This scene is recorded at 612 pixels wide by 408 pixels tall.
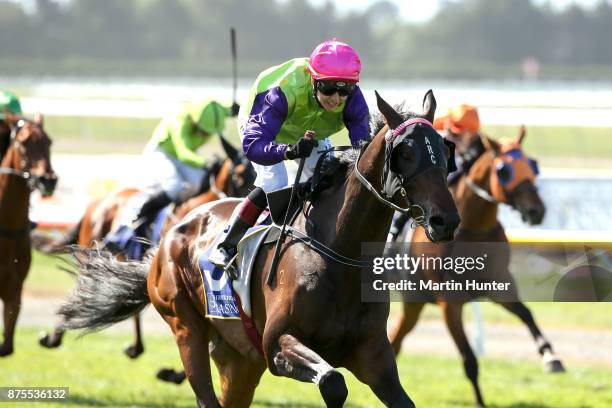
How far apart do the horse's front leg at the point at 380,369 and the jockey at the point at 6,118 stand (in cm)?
449

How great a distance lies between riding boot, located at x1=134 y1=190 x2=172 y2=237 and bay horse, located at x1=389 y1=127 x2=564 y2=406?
220 centimetres

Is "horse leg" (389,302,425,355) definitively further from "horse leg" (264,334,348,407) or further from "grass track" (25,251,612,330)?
"grass track" (25,251,612,330)

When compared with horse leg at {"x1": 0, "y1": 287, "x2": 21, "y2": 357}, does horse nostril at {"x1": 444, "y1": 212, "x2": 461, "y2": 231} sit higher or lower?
higher

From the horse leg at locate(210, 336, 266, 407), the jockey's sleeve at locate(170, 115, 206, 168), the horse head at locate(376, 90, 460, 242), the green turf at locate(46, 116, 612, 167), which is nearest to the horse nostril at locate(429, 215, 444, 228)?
the horse head at locate(376, 90, 460, 242)

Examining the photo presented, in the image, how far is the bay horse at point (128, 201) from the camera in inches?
327

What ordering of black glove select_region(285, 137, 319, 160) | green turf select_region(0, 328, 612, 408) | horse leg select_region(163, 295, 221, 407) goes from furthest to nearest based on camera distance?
green turf select_region(0, 328, 612, 408)
horse leg select_region(163, 295, 221, 407)
black glove select_region(285, 137, 319, 160)

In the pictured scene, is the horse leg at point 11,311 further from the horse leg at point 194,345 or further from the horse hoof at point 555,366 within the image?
the horse hoof at point 555,366

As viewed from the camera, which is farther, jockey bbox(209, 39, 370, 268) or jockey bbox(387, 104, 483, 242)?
jockey bbox(387, 104, 483, 242)

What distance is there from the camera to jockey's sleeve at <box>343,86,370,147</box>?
188 inches

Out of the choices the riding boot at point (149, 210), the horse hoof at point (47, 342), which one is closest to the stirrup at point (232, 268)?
the horse hoof at point (47, 342)

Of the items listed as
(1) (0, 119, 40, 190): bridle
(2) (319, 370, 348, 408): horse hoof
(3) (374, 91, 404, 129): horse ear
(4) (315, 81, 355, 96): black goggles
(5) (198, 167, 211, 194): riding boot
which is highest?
(5) (198, 167, 211, 194): riding boot

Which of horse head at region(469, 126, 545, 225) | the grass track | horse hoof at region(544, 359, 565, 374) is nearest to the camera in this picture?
Result: horse hoof at region(544, 359, 565, 374)

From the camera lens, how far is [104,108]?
72.7ft

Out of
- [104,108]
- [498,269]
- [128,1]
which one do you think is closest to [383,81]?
[104,108]
